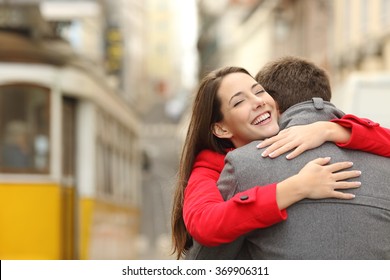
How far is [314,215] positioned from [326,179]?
86mm

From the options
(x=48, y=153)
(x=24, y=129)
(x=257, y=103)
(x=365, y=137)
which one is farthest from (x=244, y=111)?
(x=48, y=153)

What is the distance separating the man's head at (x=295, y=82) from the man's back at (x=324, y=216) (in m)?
0.27

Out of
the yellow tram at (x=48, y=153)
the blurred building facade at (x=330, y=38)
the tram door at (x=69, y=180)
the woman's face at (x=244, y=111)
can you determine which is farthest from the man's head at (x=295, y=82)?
the tram door at (x=69, y=180)

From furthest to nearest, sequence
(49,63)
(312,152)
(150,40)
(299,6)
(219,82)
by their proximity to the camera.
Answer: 1. (150,40)
2. (299,6)
3. (49,63)
4. (219,82)
5. (312,152)

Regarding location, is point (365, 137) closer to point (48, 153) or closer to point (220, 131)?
point (220, 131)

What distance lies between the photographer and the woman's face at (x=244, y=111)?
120 inches

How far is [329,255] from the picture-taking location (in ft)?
8.97

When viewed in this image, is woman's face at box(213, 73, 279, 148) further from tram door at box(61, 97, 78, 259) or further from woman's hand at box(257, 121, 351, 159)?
tram door at box(61, 97, 78, 259)

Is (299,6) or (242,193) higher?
(242,193)

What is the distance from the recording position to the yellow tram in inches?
507

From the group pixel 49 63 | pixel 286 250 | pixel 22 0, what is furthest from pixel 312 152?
pixel 22 0

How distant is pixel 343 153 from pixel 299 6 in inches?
1572

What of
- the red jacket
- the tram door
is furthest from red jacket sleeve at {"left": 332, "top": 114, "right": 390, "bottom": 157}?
the tram door
